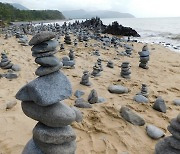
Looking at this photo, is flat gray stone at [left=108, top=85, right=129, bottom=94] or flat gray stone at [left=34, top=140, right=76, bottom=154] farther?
flat gray stone at [left=108, top=85, right=129, bottom=94]

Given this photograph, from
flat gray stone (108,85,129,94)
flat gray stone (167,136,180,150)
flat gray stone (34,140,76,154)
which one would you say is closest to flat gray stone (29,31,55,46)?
flat gray stone (34,140,76,154)

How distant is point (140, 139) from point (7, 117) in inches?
101

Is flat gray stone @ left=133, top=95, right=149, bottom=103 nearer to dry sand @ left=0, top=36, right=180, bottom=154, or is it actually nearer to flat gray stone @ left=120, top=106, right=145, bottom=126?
dry sand @ left=0, top=36, right=180, bottom=154

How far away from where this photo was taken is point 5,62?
26.9 feet

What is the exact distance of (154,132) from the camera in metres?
4.84

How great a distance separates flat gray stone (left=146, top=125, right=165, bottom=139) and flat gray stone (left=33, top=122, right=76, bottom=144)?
2039 mm

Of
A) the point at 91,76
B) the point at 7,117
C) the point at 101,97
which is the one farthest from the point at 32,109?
the point at 91,76

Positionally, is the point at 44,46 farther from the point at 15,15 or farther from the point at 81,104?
the point at 15,15

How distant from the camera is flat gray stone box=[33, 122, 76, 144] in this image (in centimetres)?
322

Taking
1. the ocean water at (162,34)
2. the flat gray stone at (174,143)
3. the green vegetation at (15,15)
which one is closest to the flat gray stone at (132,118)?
the flat gray stone at (174,143)

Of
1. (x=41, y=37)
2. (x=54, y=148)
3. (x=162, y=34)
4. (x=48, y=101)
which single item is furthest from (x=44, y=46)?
(x=162, y=34)

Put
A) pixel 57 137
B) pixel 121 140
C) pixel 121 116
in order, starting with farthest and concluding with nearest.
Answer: pixel 121 116 → pixel 121 140 → pixel 57 137

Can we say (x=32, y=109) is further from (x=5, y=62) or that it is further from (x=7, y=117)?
(x=5, y=62)

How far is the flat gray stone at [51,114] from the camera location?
3242 millimetres
